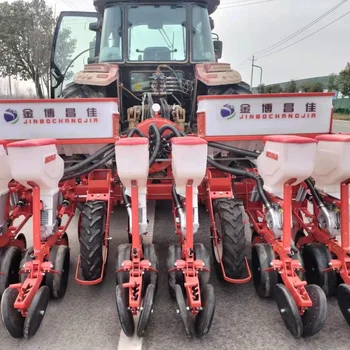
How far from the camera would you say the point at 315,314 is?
7.82 ft

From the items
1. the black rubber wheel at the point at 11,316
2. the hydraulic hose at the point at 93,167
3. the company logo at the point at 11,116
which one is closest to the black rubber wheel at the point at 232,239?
the hydraulic hose at the point at 93,167

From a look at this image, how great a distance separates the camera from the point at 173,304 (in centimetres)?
296

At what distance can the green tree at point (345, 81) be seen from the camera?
27.6 m

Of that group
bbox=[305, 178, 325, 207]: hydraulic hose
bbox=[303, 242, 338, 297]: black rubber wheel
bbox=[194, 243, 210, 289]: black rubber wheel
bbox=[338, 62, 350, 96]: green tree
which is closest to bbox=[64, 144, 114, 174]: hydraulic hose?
bbox=[194, 243, 210, 289]: black rubber wheel

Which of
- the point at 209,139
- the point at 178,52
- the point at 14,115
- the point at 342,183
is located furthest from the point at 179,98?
the point at 342,183

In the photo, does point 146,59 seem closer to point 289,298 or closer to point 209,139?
point 209,139

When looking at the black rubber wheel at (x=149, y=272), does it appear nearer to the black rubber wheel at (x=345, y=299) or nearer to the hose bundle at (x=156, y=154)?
the hose bundle at (x=156, y=154)

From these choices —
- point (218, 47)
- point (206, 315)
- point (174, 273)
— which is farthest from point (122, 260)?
point (218, 47)

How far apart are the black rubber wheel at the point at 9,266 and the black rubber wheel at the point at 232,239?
1671 millimetres

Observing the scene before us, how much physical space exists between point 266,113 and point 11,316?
247 centimetres

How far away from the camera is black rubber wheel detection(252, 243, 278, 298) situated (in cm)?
292

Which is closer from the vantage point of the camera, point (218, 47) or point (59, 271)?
point (59, 271)

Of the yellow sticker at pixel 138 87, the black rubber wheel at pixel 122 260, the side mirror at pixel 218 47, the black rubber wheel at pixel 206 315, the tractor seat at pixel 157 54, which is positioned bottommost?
the black rubber wheel at pixel 206 315

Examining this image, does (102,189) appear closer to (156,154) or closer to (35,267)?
(156,154)
